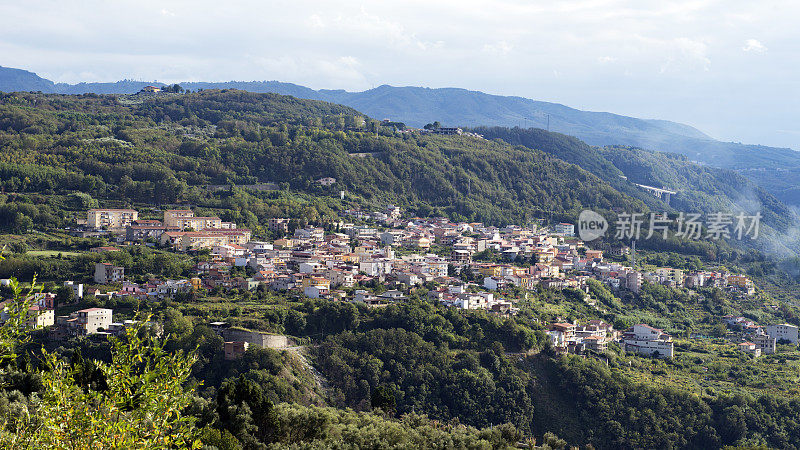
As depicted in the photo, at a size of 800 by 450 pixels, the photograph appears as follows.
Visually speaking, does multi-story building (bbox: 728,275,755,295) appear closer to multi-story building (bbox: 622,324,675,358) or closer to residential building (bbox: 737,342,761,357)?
residential building (bbox: 737,342,761,357)

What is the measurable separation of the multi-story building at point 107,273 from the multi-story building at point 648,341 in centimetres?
1937

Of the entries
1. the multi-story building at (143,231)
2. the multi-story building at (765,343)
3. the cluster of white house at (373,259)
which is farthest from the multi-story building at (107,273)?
the multi-story building at (765,343)

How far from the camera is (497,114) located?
591 feet

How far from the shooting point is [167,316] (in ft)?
88.3

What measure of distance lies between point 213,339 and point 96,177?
2214cm

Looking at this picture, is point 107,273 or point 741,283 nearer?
point 107,273

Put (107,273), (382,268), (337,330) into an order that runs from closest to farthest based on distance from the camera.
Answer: (337,330) → (107,273) → (382,268)

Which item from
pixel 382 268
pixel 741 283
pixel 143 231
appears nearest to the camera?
pixel 382 268

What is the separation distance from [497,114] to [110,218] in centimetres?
14653

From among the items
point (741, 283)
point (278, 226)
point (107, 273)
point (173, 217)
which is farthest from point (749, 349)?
point (173, 217)

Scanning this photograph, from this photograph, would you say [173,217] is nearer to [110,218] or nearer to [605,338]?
[110,218]

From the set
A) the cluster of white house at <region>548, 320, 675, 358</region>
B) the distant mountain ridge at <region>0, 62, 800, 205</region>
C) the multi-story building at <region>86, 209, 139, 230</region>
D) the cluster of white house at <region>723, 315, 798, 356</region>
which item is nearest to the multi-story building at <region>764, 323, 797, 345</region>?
the cluster of white house at <region>723, 315, 798, 356</region>

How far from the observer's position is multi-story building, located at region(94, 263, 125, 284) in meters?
30.9

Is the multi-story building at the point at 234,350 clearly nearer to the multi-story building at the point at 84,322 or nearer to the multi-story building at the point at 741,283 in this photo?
the multi-story building at the point at 84,322
